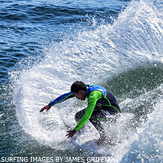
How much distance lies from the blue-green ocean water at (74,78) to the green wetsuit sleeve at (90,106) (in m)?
1.15

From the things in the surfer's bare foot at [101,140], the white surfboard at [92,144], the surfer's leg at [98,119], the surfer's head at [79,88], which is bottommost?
the white surfboard at [92,144]

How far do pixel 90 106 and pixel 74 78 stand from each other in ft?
12.7

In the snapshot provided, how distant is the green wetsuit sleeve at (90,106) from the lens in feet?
15.8

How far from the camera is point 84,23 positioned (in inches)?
586

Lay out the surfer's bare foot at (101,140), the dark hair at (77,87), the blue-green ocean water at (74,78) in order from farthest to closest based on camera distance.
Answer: the surfer's bare foot at (101,140)
the blue-green ocean water at (74,78)
the dark hair at (77,87)

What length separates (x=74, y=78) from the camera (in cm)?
859

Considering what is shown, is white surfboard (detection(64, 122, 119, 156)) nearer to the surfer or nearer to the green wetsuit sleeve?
the surfer

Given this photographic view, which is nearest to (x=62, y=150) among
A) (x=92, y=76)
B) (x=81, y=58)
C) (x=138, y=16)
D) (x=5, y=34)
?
(x=92, y=76)

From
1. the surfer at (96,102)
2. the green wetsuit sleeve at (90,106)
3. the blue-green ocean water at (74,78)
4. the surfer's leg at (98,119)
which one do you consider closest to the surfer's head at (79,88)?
the surfer at (96,102)

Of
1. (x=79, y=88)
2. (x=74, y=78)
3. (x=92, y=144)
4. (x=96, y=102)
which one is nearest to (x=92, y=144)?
(x=92, y=144)

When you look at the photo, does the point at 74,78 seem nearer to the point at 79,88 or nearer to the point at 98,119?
the point at 98,119

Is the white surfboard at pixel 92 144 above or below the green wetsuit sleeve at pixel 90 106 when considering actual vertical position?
below

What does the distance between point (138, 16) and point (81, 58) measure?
3980 mm

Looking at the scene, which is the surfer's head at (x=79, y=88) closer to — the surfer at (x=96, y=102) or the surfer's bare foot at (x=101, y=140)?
the surfer at (x=96, y=102)
